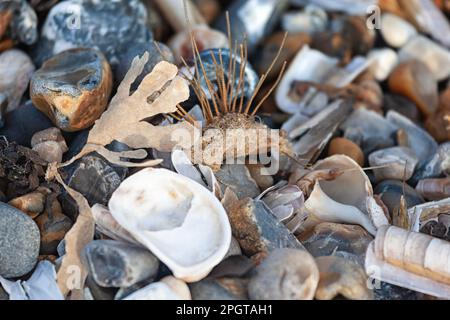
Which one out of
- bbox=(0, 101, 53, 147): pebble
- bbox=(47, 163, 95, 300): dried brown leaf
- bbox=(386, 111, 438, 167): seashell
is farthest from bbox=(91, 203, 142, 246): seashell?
bbox=(386, 111, 438, 167): seashell

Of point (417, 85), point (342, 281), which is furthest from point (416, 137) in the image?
point (342, 281)

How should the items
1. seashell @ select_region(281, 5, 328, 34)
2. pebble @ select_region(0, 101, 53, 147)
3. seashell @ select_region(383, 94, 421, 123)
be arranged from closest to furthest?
pebble @ select_region(0, 101, 53, 147), seashell @ select_region(383, 94, 421, 123), seashell @ select_region(281, 5, 328, 34)

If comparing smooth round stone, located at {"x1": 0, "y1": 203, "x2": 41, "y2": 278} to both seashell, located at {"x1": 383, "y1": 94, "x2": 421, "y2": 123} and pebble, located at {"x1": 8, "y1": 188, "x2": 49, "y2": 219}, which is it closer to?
pebble, located at {"x1": 8, "y1": 188, "x2": 49, "y2": 219}

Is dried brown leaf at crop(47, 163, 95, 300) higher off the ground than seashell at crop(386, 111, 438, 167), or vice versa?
dried brown leaf at crop(47, 163, 95, 300)

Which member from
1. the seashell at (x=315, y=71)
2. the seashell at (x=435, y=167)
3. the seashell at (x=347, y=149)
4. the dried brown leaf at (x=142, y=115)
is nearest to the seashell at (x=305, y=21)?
the seashell at (x=315, y=71)

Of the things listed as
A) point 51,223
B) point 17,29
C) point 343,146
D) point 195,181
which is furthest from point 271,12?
point 51,223

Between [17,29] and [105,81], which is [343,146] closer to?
[105,81]

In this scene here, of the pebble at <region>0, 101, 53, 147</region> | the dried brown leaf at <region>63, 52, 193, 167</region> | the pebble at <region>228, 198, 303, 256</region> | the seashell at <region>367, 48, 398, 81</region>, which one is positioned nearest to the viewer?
the pebble at <region>228, 198, 303, 256</region>
